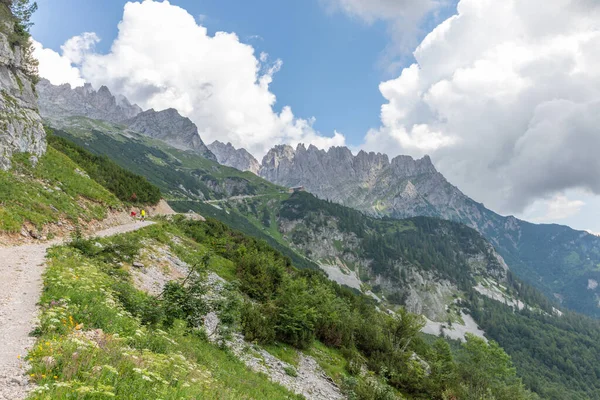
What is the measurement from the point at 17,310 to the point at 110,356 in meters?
6.23

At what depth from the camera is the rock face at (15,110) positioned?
3338 cm

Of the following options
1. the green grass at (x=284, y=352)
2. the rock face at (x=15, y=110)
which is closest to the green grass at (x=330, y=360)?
the green grass at (x=284, y=352)

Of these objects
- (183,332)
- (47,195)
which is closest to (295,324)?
(183,332)

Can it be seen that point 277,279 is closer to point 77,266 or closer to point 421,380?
point 421,380

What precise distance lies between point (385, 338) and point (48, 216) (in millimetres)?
33234

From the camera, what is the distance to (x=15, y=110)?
38719 millimetres

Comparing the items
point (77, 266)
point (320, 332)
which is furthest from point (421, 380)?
point (77, 266)

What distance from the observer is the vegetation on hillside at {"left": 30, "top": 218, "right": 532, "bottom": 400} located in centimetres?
663

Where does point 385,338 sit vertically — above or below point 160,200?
below

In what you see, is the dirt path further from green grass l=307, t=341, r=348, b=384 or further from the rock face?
the rock face

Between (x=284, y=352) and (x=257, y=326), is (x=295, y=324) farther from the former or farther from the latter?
(x=257, y=326)

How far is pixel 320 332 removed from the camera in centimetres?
2736

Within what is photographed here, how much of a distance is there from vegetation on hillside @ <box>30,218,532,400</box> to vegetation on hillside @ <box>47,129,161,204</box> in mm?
15810

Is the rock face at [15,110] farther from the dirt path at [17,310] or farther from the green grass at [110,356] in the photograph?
the green grass at [110,356]
